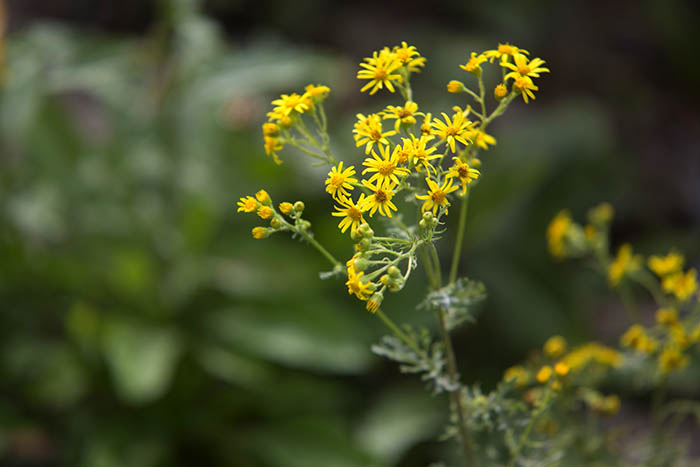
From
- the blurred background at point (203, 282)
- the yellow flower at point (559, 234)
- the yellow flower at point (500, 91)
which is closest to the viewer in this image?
the yellow flower at point (500, 91)

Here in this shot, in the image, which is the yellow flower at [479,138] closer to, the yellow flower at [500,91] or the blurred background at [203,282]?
the yellow flower at [500,91]

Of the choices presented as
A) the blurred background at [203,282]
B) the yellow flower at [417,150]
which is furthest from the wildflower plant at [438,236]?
the blurred background at [203,282]

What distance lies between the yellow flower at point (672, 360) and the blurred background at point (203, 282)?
1426mm

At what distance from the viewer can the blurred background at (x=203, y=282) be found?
2594 millimetres

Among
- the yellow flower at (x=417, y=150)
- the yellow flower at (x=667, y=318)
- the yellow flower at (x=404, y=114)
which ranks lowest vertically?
the yellow flower at (x=667, y=318)

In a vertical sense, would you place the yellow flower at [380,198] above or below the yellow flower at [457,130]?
below

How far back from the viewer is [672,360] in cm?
118

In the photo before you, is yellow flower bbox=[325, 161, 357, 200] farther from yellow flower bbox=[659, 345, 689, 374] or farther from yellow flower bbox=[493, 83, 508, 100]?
yellow flower bbox=[659, 345, 689, 374]

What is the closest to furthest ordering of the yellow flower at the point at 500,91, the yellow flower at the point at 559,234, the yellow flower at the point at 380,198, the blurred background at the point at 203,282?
the yellow flower at the point at 380,198, the yellow flower at the point at 500,91, the yellow flower at the point at 559,234, the blurred background at the point at 203,282

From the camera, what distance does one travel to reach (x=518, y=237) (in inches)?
124

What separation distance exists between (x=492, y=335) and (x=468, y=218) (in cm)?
57

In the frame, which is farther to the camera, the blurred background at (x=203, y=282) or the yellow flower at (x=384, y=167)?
the blurred background at (x=203, y=282)

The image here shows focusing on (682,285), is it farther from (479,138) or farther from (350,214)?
(350,214)

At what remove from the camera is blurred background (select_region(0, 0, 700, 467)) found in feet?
8.51
